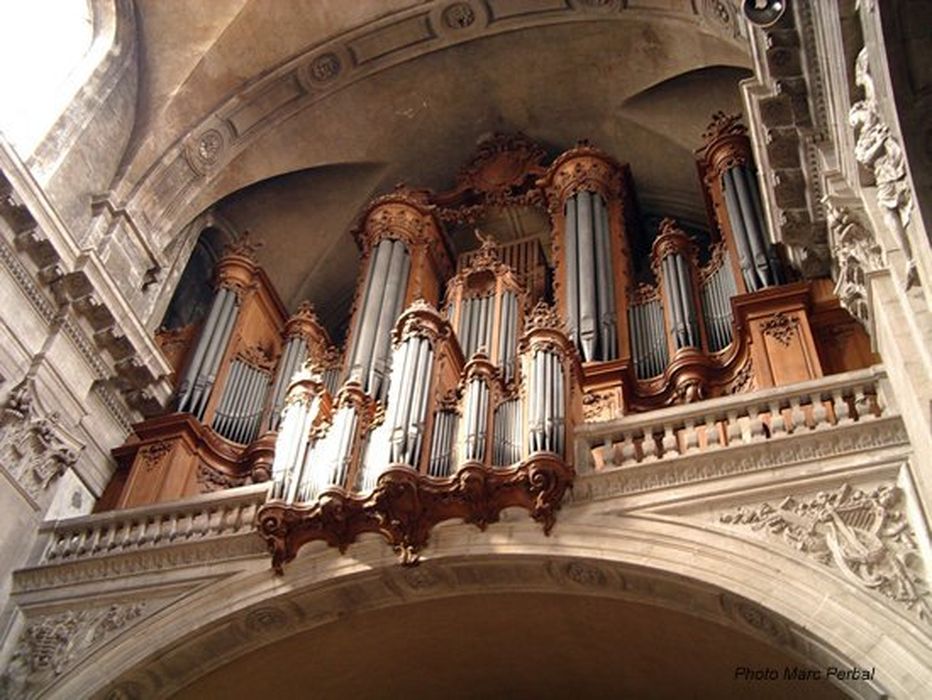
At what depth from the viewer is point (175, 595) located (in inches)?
332

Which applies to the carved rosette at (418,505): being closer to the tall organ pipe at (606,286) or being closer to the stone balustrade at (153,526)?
the stone balustrade at (153,526)

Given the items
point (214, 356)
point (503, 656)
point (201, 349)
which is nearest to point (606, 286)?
point (214, 356)

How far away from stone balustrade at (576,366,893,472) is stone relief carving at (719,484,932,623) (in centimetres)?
52

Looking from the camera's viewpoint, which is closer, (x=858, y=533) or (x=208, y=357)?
(x=858, y=533)

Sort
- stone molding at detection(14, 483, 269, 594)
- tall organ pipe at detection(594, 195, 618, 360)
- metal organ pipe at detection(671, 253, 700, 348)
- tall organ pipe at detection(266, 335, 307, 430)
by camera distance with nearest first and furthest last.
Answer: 1. stone molding at detection(14, 483, 269, 594)
2. metal organ pipe at detection(671, 253, 700, 348)
3. tall organ pipe at detection(594, 195, 618, 360)
4. tall organ pipe at detection(266, 335, 307, 430)

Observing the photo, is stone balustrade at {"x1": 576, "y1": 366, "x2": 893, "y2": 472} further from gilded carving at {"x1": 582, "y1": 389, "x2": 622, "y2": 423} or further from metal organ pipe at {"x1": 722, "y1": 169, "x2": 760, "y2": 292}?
metal organ pipe at {"x1": 722, "y1": 169, "x2": 760, "y2": 292}

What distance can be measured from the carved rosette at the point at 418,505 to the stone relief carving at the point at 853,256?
7.27 ft

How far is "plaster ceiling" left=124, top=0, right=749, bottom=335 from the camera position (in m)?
12.8

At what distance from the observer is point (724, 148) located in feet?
39.0

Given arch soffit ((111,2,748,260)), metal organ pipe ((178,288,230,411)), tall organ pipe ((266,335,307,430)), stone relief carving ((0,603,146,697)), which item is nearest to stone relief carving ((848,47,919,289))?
arch soffit ((111,2,748,260))

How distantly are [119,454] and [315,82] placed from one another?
529 cm

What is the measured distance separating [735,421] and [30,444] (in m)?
5.53

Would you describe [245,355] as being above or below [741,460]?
above

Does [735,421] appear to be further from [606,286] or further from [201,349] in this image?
[201,349]
